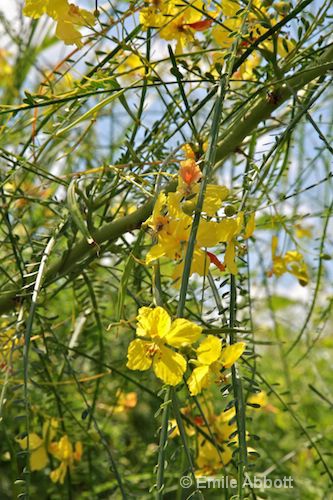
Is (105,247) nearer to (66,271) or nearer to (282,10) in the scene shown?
(66,271)

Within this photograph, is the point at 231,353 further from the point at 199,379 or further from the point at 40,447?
the point at 40,447

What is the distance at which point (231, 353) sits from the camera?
48 cm

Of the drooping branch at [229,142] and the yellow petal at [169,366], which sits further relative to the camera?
the drooping branch at [229,142]

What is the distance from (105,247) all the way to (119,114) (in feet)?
2.21

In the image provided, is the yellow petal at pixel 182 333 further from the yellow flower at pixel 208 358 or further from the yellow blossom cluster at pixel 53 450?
the yellow blossom cluster at pixel 53 450

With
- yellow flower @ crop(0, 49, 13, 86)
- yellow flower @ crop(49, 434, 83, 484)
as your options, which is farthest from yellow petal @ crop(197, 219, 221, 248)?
yellow flower @ crop(0, 49, 13, 86)

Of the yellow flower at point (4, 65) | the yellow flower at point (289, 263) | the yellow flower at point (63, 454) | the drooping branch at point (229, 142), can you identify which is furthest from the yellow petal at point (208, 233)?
the yellow flower at point (4, 65)

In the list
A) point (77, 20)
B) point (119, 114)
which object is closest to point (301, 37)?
point (77, 20)

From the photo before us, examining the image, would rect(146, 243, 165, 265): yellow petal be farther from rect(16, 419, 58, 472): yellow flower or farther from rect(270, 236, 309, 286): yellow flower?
rect(16, 419, 58, 472): yellow flower

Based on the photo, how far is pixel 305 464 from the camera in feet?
4.33

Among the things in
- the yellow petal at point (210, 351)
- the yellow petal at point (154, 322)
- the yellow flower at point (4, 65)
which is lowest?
the yellow petal at point (210, 351)

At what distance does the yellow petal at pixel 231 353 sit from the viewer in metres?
0.47

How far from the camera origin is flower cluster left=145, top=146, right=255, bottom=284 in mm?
516

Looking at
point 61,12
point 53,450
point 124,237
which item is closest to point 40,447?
point 53,450
